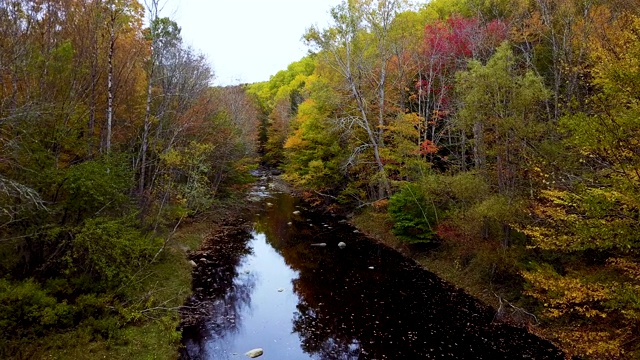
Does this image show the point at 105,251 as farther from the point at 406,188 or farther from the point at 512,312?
the point at 406,188

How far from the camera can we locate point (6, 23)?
11.5 metres

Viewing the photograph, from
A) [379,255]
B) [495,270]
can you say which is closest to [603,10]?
[495,270]

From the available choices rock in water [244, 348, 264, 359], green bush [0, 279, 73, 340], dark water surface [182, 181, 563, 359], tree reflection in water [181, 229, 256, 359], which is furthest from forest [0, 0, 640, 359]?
rock in water [244, 348, 264, 359]

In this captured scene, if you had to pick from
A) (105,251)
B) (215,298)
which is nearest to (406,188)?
(215,298)

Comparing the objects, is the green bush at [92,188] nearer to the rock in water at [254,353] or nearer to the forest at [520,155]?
the rock in water at [254,353]

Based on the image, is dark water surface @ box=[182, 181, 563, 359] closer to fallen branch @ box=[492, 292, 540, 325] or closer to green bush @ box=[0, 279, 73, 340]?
fallen branch @ box=[492, 292, 540, 325]

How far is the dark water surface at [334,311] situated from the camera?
1182cm

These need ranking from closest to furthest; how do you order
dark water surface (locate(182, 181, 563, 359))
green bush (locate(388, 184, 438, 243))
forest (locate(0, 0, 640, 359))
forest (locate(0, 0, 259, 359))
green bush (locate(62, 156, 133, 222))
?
1. forest (locate(0, 0, 640, 359))
2. forest (locate(0, 0, 259, 359))
3. green bush (locate(62, 156, 133, 222))
4. dark water surface (locate(182, 181, 563, 359))
5. green bush (locate(388, 184, 438, 243))

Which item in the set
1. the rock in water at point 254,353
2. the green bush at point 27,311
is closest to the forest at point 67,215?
the green bush at point 27,311

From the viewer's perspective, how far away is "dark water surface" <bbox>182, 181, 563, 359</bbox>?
38.8 feet

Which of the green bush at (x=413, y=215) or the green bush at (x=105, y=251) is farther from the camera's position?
the green bush at (x=413, y=215)

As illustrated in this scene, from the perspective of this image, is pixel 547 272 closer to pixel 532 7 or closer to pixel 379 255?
pixel 379 255

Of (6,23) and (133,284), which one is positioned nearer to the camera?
(6,23)

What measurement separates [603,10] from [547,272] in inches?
489
